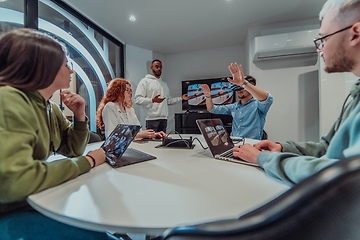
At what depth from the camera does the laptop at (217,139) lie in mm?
935

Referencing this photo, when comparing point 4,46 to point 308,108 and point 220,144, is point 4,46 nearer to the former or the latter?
point 220,144

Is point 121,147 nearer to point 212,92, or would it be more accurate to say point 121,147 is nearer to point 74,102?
point 74,102

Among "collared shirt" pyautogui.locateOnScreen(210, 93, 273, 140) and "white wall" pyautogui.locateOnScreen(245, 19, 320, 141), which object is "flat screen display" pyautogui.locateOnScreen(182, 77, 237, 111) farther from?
"collared shirt" pyautogui.locateOnScreen(210, 93, 273, 140)

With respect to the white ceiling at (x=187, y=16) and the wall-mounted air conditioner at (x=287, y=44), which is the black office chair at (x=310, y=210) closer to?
the white ceiling at (x=187, y=16)

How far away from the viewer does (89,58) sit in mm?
2975

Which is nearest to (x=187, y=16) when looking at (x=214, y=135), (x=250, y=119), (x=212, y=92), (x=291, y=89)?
(x=212, y=92)

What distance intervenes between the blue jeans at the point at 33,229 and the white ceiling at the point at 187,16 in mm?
2836

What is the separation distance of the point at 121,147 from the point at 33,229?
0.42 meters

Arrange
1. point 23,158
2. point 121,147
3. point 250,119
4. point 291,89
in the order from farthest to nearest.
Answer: point 291,89, point 250,119, point 121,147, point 23,158

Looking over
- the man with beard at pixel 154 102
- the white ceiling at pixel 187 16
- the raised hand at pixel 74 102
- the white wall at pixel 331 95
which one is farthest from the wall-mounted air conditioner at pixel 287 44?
the raised hand at pixel 74 102

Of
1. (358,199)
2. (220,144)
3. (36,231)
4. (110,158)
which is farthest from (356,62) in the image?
(36,231)

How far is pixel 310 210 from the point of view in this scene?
0.21 meters

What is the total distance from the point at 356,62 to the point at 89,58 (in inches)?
135

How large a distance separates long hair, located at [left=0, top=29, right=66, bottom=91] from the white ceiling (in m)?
2.30
